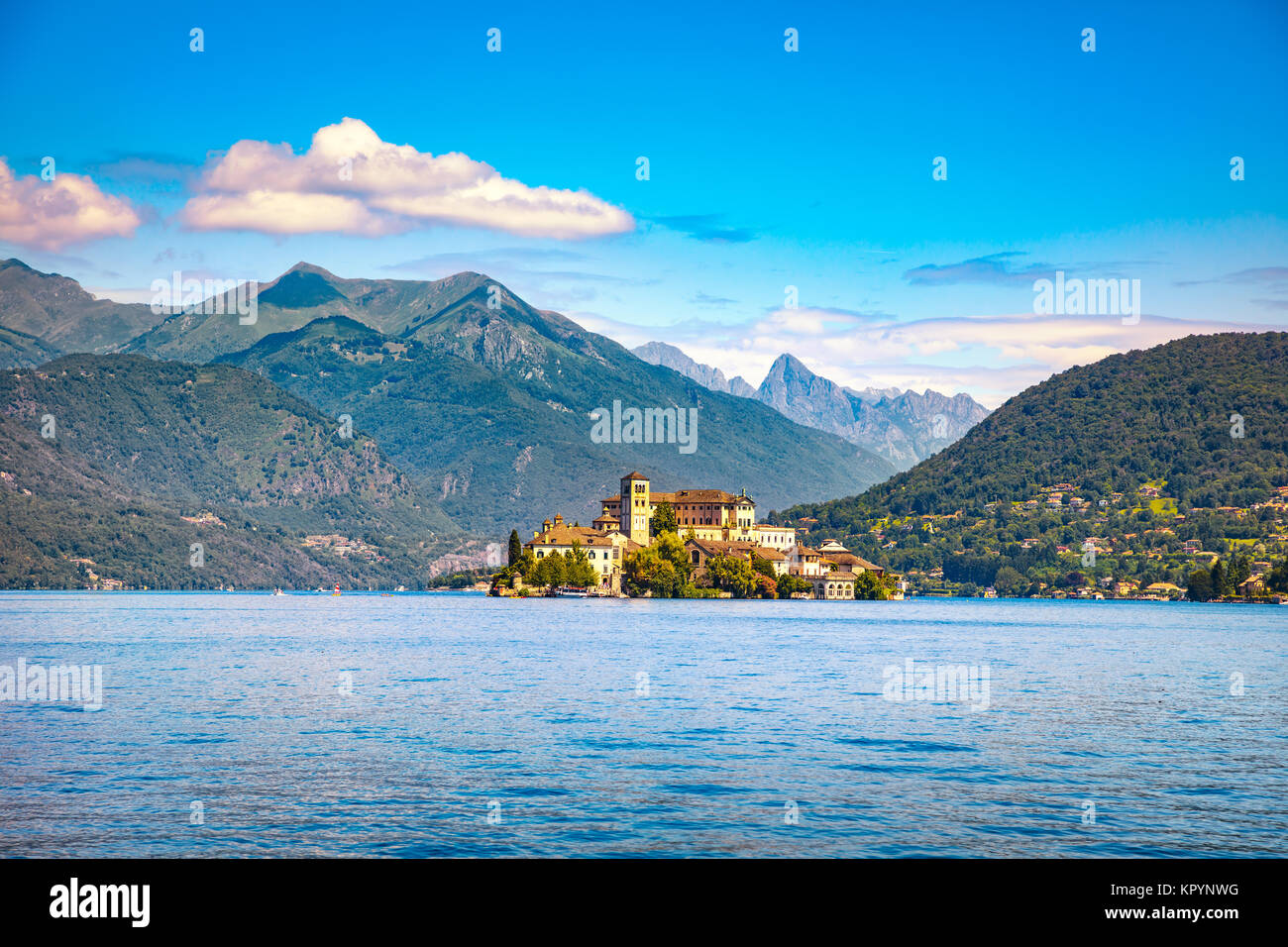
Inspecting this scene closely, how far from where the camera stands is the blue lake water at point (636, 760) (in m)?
24.6

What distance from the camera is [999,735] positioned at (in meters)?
41.5

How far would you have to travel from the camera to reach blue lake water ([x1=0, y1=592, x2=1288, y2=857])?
80.6ft

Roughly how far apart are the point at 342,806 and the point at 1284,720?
38714 mm

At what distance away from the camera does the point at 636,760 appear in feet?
114
